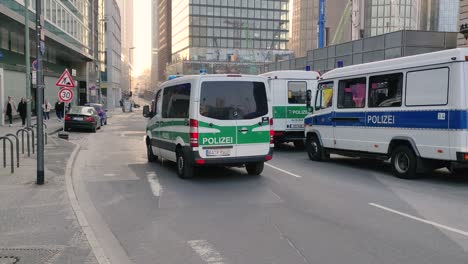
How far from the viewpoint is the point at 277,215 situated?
7484mm

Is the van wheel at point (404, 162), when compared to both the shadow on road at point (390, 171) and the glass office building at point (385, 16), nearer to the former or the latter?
the shadow on road at point (390, 171)

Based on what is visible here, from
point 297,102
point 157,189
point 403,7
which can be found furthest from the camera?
point 403,7

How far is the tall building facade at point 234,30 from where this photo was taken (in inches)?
5037

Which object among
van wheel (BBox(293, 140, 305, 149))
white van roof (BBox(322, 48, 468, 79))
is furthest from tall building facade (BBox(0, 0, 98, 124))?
white van roof (BBox(322, 48, 468, 79))

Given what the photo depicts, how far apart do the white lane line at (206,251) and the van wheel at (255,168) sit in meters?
5.49

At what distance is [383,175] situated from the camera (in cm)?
1170

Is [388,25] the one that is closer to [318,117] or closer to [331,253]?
[318,117]

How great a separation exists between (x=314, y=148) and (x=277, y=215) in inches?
297

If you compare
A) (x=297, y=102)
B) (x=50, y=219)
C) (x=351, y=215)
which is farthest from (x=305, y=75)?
(x=50, y=219)

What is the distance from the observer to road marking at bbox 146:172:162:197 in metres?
9.52

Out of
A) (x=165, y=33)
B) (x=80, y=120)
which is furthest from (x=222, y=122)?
(x=165, y=33)

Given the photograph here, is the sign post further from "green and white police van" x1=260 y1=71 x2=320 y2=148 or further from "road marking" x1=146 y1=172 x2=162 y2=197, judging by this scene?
"road marking" x1=146 y1=172 x2=162 y2=197

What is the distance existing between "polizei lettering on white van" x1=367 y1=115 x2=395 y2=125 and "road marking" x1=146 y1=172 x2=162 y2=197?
558 centimetres

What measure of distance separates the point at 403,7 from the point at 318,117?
321 feet
